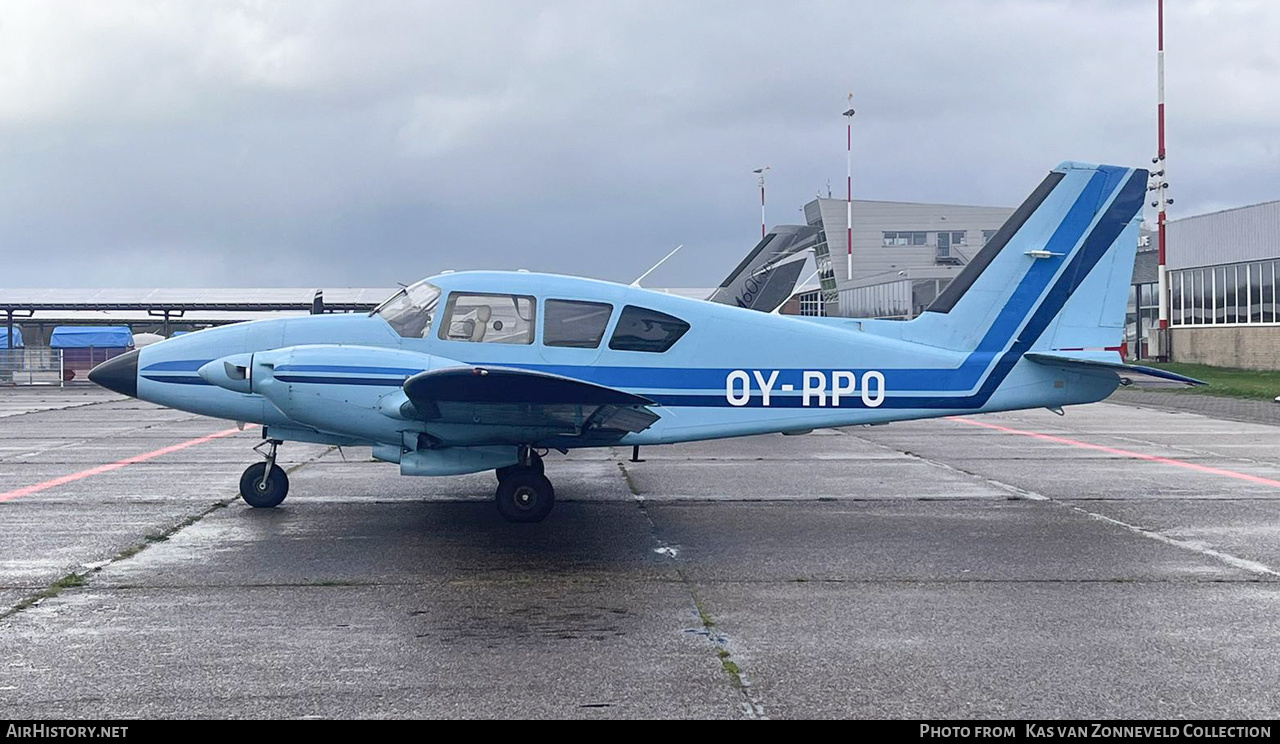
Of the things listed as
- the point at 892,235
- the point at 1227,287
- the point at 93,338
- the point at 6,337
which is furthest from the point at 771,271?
the point at 892,235

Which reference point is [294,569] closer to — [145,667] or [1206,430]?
[145,667]

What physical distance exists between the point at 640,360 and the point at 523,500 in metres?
1.75

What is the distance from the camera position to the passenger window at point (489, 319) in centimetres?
1109

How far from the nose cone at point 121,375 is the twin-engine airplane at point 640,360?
0.02m

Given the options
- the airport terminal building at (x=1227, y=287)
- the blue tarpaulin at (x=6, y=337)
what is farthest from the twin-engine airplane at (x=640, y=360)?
the blue tarpaulin at (x=6, y=337)

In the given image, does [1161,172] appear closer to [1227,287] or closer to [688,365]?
[1227,287]

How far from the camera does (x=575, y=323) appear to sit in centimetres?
1123

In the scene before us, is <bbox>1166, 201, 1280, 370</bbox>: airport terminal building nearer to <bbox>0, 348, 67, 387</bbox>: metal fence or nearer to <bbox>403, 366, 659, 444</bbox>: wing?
<bbox>403, 366, 659, 444</bbox>: wing

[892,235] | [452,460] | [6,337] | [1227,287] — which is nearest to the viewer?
[452,460]

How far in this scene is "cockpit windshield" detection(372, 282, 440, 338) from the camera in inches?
439

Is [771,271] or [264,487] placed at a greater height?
[771,271]
